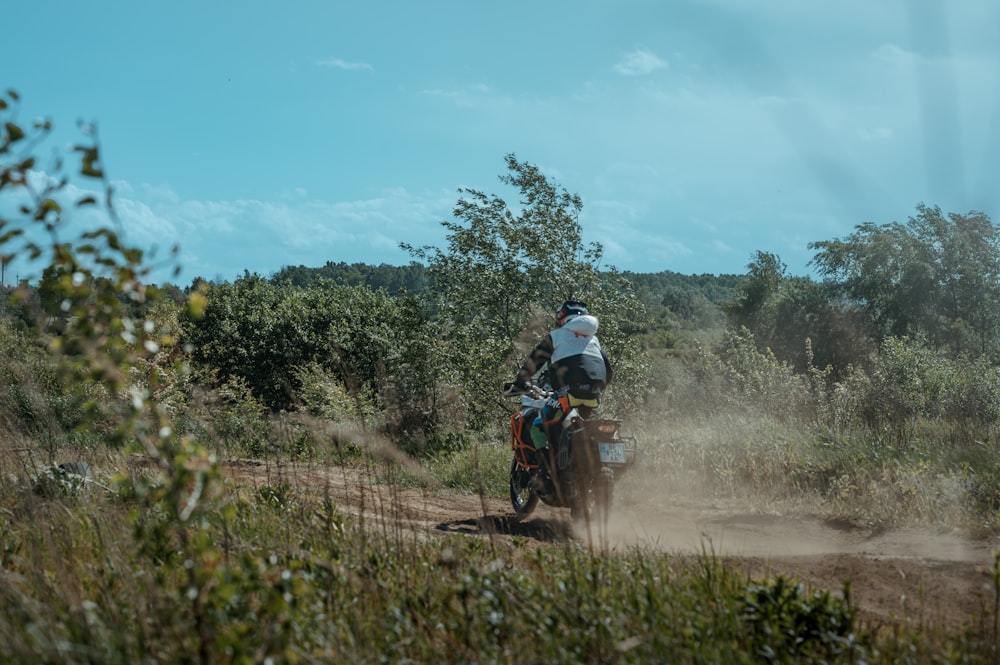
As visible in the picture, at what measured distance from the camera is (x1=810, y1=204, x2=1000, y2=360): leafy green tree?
47.2 m

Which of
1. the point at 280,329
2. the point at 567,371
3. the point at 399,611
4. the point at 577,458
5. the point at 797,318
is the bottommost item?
the point at 399,611

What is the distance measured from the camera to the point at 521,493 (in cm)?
925

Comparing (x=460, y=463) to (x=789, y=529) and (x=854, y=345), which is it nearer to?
(x=789, y=529)

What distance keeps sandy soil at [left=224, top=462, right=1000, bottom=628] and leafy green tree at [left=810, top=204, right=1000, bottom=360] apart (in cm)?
4149

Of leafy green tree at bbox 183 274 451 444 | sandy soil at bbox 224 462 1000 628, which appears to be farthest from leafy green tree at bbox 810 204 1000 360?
sandy soil at bbox 224 462 1000 628

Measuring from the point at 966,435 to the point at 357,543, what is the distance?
24.0 ft

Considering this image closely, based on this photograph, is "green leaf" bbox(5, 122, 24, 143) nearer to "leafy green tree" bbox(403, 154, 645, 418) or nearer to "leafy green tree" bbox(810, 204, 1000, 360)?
"leafy green tree" bbox(403, 154, 645, 418)

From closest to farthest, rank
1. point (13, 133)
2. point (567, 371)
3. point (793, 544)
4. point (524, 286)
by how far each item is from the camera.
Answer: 1. point (13, 133)
2. point (793, 544)
3. point (567, 371)
4. point (524, 286)

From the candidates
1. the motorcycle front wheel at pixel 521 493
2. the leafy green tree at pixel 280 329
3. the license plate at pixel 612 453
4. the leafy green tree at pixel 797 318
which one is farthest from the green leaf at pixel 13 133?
the leafy green tree at pixel 797 318

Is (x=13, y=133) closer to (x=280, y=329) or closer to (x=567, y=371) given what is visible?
(x=567, y=371)

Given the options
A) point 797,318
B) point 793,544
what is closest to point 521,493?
point 793,544

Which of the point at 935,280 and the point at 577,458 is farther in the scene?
the point at 935,280

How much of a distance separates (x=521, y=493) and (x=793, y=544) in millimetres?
2916

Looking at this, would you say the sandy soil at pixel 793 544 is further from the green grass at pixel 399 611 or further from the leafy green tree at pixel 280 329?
the leafy green tree at pixel 280 329
